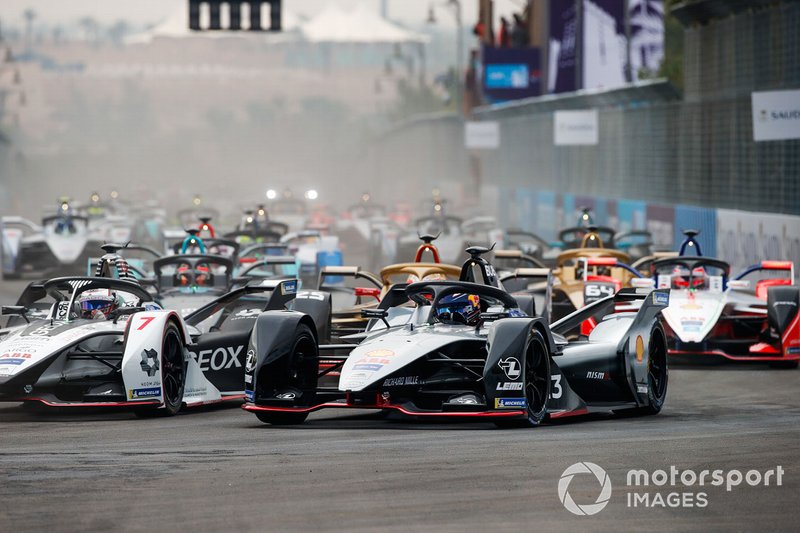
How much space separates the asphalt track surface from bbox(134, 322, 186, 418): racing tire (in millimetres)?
175

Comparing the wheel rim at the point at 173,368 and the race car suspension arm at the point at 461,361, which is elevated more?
the race car suspension arm at the point at 461,361

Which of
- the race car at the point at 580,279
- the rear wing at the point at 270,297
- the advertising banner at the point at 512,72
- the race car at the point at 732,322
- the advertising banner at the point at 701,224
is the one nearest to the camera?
the rear wing at the point at 270,297

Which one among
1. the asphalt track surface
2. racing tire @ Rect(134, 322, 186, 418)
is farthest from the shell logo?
racing tire @ Rect(134, 322, 186, 418)

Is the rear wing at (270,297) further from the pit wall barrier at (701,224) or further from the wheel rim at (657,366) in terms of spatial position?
the pit wall barrier at (701,224)

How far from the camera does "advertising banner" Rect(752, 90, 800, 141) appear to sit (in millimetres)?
24344

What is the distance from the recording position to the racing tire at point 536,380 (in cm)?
1197

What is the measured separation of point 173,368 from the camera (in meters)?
13.3

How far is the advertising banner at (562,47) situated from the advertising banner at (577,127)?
21.9 metres

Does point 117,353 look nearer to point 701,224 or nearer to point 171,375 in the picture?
point 171,375

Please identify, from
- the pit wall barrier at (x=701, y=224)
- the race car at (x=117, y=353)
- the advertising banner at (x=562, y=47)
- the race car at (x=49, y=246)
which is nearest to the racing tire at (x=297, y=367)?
the race car at (x=117, y=353)

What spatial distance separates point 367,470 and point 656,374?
475cm

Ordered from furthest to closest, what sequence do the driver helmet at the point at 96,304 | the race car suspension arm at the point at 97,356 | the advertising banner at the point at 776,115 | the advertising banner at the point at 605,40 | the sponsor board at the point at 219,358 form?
the advertising banner at the point at 605,40 < the advertising banner at the point at 776,115 < the driver helmet at the point at 96,304 < the sponsor board at the point at 219,358 < the race car suspension arm at the point at 97,356

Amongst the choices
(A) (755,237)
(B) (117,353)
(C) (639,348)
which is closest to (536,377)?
(C) (639,348)

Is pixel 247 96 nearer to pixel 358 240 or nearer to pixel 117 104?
pixel 117 104
